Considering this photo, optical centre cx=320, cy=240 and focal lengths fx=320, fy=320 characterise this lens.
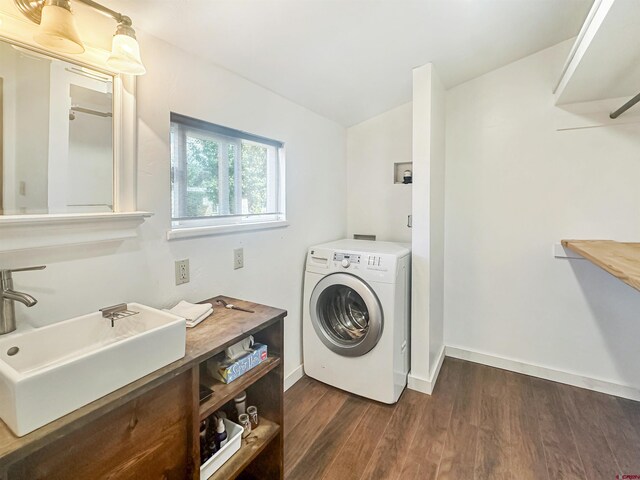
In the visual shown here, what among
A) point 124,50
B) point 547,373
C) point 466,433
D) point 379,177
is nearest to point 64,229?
point 124,50

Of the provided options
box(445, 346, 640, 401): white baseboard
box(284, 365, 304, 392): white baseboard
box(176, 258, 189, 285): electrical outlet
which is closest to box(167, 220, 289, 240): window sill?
box(176, 258, 189, 285): electrical outlet

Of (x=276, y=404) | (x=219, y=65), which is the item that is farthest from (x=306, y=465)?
(x=219, y=65)

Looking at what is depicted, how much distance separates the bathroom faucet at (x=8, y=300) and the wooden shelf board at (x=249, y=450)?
0.81 m

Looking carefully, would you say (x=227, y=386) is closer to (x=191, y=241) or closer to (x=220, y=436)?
(x=220, y=436)

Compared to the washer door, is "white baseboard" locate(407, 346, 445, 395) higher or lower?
lower

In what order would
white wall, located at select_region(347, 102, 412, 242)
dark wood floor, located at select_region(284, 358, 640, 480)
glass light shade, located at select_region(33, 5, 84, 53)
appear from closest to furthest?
glass light shade, located at select_region(33, 5, 84, 53) < dark wood floor, located at select_region(284, 358, 640, 480) < white wall, located at select_region(347, 102, 412, 242)

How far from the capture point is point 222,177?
1.76 meters

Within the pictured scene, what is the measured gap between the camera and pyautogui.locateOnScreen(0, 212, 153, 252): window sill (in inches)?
36.1

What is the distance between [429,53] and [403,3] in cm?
55

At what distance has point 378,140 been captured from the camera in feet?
9.03

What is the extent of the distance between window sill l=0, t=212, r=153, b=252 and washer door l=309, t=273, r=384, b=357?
1.21 meters

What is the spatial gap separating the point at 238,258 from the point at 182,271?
351 millimetres

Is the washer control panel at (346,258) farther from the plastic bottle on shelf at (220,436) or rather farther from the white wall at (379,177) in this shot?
the plastic bottle on shelf at (220,436)

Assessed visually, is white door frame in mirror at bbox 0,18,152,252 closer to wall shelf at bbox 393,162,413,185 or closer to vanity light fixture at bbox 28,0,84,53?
vanity light fixture at bbox 28,0,84,53
